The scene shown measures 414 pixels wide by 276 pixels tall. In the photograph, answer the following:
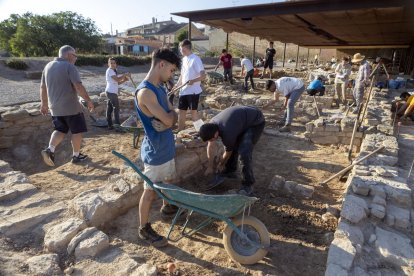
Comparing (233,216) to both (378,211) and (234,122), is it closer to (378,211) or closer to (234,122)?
(234,122)

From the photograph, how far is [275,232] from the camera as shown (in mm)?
3008

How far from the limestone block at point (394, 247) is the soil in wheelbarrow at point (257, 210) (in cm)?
44

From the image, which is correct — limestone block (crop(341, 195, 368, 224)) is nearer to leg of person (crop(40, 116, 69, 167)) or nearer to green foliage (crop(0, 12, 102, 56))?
leg of person (crop(40, 116, 69, 167))

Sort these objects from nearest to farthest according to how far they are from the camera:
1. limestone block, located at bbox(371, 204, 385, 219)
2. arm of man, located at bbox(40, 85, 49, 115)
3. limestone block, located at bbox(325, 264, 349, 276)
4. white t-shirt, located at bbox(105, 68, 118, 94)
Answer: limestone block, located at bbox(325, 264, 349, 276) → limestone block, located at bbox(371, 204, 385, 219) → arm of man, located at bbox(40, 85, 49, 115) → white t-shirt, located at bbox(105, 68, 118, 94)

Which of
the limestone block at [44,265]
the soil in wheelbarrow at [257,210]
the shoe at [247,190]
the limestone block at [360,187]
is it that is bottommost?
the soil in wheelbarrow at [257,210]

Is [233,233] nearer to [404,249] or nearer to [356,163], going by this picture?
[404,249]

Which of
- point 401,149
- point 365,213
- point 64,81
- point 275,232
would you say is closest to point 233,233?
point 275,232

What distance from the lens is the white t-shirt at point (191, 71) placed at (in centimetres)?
496

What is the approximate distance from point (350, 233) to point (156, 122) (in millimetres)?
→ 2028

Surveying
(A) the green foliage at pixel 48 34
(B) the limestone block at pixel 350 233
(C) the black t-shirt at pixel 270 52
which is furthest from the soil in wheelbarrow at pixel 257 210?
(A) the green foliage at pixel 48 34

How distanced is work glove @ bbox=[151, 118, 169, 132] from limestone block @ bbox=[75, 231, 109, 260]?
1072mm

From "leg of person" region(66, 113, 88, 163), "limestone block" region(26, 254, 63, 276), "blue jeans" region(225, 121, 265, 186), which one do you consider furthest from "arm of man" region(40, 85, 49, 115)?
"blue jeans" region(225, 121, 265, 186)

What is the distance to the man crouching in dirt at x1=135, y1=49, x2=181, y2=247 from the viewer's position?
7.82 feet

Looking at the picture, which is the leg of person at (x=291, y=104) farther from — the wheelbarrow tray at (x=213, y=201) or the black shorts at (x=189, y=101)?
the wheelbarrow tray at (x=213, y=201)
